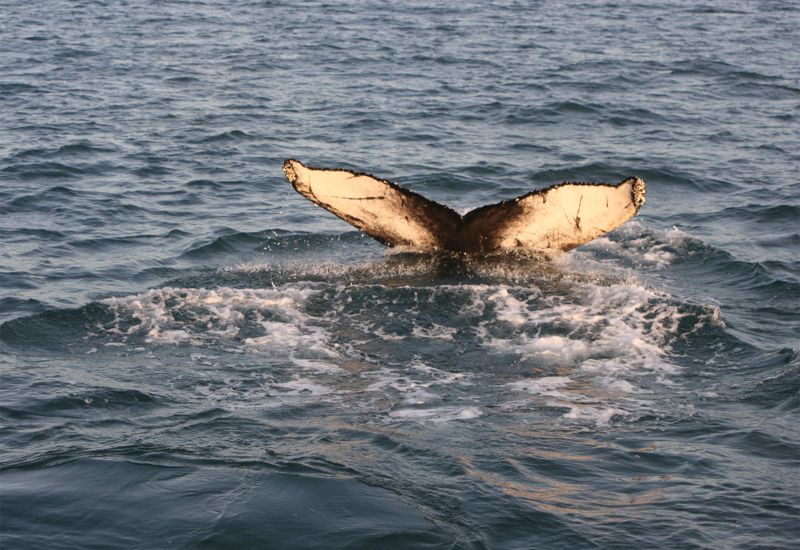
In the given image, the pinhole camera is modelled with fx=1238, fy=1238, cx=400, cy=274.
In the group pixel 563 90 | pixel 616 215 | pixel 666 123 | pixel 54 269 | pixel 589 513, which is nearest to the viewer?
pixel 589 513

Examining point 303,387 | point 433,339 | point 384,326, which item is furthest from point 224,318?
point 433,339

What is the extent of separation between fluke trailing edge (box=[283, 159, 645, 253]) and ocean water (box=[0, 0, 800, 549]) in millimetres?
249

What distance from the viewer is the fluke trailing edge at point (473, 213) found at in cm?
983

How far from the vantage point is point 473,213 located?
10391 mm

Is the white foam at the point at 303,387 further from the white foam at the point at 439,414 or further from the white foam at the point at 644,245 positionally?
the white foam at the point at 644,245

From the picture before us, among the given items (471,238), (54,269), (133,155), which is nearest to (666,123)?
(133,155)

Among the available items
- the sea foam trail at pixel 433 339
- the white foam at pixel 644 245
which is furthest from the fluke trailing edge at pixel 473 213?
the white foam at pixel 644 245

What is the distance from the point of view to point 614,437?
7500mm

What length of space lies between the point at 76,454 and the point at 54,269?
15.8 feet

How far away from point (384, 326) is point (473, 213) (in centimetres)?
140

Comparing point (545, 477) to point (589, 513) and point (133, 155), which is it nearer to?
point (589, 513)

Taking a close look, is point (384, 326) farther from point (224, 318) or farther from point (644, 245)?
point (644, 245)

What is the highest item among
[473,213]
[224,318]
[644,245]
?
[473,213]

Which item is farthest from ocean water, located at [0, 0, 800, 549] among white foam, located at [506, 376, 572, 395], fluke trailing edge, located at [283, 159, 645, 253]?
fluke trailing edge, located at [283, 159, 645, 253]
